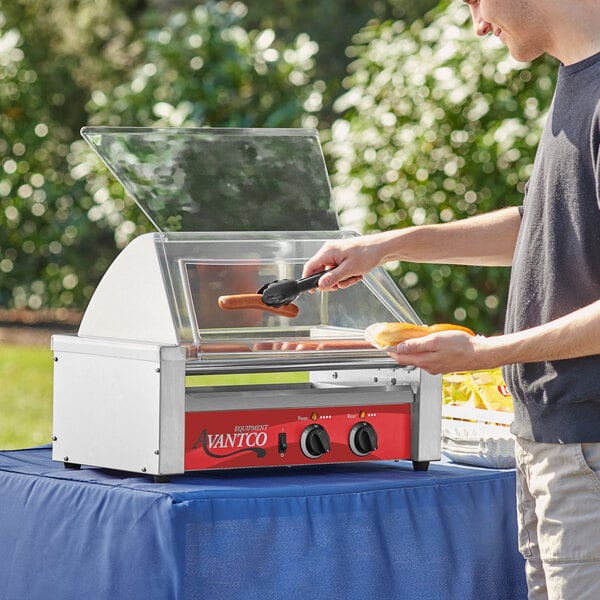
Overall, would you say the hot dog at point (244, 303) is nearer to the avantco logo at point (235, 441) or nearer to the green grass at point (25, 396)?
the avantco logo at point (235, 441)

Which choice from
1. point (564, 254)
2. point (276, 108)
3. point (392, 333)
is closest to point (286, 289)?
point (392, 333)

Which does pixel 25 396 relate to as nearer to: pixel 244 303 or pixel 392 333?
pixel 244 303

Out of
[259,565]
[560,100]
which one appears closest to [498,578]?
[259,565]

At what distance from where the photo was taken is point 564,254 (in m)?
2.21

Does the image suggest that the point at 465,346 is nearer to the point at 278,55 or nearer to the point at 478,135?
the point at 478,135

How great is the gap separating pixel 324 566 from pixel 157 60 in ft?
20.0

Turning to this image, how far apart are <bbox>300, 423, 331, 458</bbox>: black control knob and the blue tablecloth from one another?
2.2 inches

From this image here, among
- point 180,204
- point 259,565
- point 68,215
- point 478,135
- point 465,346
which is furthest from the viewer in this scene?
point 68,215

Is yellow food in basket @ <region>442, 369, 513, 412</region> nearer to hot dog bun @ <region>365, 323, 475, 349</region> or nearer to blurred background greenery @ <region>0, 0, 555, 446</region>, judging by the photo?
hot dog bun @ <region>365, 323, 475, 349</region>

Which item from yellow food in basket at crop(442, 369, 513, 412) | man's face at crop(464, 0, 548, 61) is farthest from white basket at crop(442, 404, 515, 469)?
man's face at crop(464, 0, 548, 61)

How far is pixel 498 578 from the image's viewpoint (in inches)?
108

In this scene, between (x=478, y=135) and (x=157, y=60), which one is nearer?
(x=478, y=135)

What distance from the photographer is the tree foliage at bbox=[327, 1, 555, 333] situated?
18.6 feet

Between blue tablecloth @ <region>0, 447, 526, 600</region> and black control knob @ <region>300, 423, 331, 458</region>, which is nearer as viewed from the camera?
blue tablecloth @ <region>0, 447, 526, 600</region>
